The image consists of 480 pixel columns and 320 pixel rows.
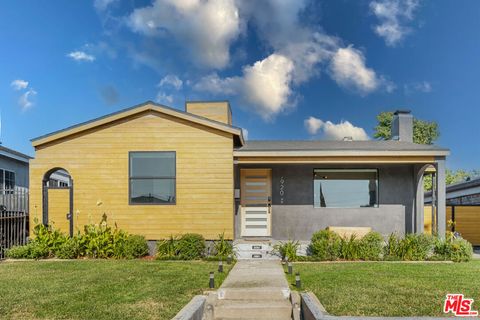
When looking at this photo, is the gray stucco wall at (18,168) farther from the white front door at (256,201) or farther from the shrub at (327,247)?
the shrub at (327,247)

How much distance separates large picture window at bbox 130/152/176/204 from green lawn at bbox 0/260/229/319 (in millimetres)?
2028

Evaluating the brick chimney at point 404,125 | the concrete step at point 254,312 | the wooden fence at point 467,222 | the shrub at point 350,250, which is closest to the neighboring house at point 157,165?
the shrub at point 350,250

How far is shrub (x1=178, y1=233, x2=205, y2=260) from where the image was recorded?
10.1 meters

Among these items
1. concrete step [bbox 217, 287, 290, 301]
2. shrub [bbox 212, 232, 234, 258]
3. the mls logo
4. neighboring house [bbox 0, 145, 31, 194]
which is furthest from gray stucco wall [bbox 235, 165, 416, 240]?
neighboring house [bbox 0, 145, 31, 194]

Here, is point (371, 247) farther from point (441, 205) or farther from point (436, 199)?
point (436, 199)

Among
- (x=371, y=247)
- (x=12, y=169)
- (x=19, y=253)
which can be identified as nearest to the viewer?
(x=371, y=247)

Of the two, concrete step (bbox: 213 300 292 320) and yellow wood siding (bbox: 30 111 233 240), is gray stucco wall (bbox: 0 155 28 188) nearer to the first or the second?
yellow wood siding (bbox: 30 111 233 240)

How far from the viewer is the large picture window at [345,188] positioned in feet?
40.5

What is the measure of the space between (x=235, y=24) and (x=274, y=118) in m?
8.23

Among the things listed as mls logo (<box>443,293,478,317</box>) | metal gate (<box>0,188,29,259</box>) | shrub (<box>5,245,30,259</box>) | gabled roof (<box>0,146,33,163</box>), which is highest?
gabled roof (<box>0,146,33,163</box>)

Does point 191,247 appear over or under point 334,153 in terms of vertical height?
under

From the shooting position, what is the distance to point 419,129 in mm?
37750

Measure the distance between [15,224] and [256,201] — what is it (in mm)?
7276

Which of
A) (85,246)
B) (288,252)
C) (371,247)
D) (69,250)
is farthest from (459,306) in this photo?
(69,250)
